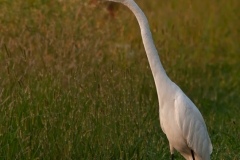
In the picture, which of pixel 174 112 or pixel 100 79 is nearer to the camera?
pixel 174 112

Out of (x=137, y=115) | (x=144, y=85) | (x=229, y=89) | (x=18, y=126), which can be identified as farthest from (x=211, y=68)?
(x=18, y=126)

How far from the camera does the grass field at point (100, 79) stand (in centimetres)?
481

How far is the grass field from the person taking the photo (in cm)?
481

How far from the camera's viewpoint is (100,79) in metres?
6.07

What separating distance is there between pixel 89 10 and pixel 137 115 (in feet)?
7.84

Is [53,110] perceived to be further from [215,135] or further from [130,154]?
[215,135]

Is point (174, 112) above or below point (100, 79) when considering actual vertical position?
above

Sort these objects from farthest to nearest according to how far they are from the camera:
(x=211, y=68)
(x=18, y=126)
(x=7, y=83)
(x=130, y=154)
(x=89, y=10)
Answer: (x=211, y=68), (x=89, y=10), (x=7, y=83), (x=130, y=154), (x=18, y=126)

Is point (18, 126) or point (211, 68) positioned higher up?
point (18, 126)

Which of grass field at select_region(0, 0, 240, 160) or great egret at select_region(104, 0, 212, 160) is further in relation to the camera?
great egret at select_region(104, 0, 212, 160)

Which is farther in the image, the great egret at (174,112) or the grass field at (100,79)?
the great egret at (174,112)

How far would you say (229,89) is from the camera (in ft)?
28.6

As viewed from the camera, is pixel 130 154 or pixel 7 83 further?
pixel 7 83

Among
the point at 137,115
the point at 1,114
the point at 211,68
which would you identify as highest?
the point at 1,114
